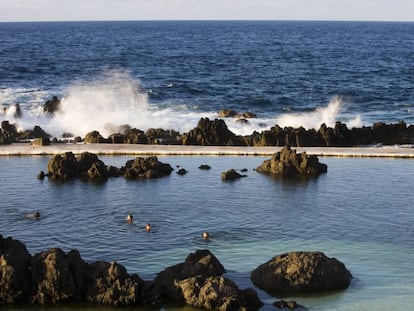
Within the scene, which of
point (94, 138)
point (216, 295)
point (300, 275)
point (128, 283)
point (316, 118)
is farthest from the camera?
point (316, 118)

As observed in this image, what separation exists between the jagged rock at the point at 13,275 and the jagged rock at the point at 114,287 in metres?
2.91

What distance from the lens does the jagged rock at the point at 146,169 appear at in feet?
194

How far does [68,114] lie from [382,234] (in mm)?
51689

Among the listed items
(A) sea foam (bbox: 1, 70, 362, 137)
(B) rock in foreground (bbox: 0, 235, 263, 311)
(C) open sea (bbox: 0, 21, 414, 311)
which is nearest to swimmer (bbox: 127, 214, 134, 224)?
(C) open sea (bbox: 0, 21, 414, 311)

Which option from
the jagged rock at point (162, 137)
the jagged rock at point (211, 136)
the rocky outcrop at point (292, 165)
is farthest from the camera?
the jagged rock at point (162, 137)

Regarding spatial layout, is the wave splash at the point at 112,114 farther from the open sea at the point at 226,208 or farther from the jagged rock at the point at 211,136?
the jagged rock at the point at 211,136

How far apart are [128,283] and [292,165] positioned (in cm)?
2906

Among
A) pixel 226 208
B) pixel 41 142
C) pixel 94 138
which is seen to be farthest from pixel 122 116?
pixel 226 208

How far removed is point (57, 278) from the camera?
33875 millimetres

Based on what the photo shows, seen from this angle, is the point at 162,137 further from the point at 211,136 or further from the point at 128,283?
the point at 128,283

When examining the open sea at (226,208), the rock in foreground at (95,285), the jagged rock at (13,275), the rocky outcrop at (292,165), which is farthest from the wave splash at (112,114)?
the rock in foreground at (95,285)

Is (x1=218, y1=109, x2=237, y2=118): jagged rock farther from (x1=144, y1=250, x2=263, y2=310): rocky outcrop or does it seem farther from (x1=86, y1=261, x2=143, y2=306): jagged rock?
(x1=86, y1=261, x2=143, y2=306): jagged rock

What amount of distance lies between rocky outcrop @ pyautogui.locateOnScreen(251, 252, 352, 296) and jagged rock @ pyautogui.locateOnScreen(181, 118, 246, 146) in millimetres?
37198

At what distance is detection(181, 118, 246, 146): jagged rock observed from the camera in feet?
240
